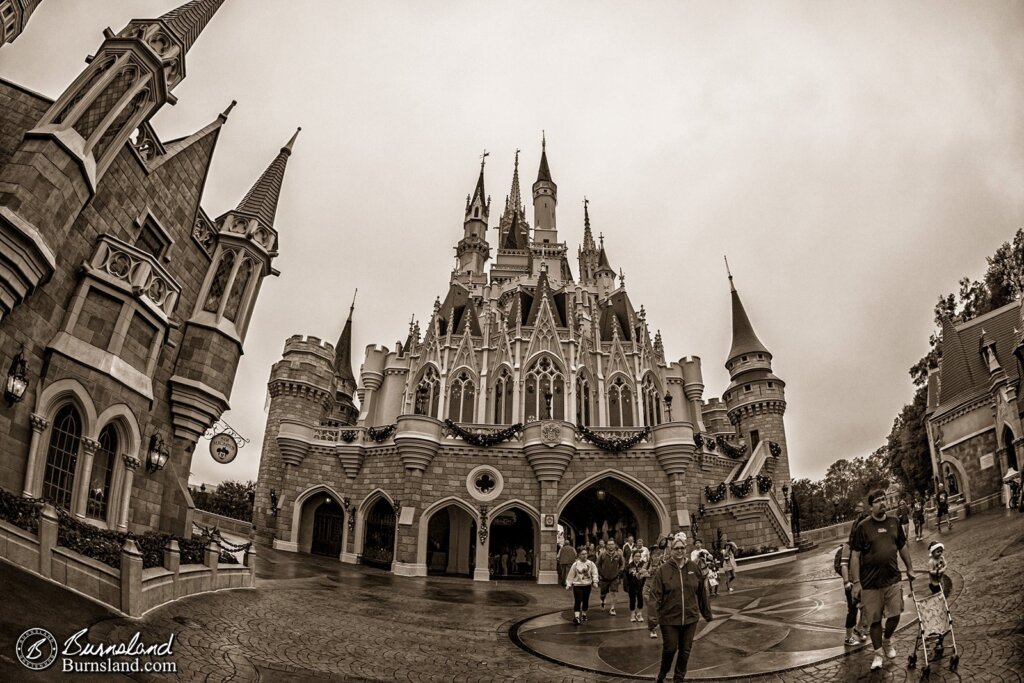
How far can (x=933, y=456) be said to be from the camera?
95.0ft

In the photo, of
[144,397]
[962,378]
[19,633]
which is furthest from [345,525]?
[962,378]

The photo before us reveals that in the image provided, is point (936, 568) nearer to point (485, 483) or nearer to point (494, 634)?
point (494, 634)

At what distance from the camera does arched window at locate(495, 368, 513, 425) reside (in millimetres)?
33500

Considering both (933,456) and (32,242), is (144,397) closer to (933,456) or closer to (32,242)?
(32,242)

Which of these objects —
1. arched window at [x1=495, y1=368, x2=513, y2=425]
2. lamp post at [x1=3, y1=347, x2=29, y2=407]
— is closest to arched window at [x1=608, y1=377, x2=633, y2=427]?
arched window at [x1=495, y1=368, x2=513, y2=425]

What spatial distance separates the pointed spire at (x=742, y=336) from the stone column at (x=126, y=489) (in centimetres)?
3361

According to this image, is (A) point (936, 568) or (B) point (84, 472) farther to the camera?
(B) point (84, 472)

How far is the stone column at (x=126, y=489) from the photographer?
11.7 meters

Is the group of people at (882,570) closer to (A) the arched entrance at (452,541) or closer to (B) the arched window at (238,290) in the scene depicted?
(B) the arched window at (238,290)

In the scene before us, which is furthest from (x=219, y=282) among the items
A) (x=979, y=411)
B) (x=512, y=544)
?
(x=979, y=411)

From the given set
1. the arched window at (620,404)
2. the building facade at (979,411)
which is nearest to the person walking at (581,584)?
the building facade at (979,411)

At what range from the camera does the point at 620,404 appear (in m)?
34.6

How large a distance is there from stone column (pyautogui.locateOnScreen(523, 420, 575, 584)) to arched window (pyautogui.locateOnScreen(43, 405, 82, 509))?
16.1 meters

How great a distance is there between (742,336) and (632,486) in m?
17.8
